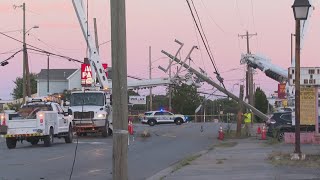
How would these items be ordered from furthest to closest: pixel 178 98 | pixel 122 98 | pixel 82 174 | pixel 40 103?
1. pixel 178 98
2. pixel 40 103
3. pixel 82 174
4. pixel 122 98

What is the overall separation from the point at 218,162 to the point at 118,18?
946 cm

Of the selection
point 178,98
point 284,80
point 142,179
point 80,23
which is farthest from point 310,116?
point 178,98

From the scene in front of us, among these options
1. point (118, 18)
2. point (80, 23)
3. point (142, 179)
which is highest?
point (80, 23)

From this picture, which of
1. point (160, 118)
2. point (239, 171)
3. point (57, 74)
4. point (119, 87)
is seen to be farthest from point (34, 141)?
point (57, 74)

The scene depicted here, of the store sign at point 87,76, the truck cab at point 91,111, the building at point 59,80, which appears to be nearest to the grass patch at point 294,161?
the truck cab at point 91,111

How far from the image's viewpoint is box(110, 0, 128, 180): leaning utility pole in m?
8.09

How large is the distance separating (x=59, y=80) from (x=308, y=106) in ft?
288

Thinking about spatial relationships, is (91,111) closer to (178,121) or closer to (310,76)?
(310,76)

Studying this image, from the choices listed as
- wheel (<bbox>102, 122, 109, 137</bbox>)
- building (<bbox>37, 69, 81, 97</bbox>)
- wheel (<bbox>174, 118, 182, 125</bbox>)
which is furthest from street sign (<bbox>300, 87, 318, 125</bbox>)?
building (<bbox>37, 69, 81, 97</bbox>)

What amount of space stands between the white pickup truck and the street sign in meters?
11.5

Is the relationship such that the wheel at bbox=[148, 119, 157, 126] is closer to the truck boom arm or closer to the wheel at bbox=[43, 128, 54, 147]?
the truck boom arm

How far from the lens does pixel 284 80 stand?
59000 millimetres

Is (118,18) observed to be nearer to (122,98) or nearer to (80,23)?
(122,98)

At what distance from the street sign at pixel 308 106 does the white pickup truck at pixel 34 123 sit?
11522mm
